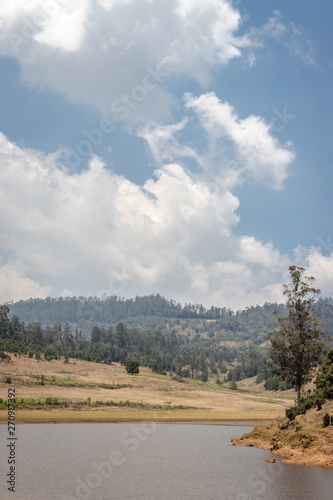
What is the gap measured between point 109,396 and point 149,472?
65930 millimetres

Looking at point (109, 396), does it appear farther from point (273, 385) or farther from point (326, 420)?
point (273, 385)

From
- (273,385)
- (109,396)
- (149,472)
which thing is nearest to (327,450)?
(149,472)

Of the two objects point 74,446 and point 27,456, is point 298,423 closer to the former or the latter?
point 74,446

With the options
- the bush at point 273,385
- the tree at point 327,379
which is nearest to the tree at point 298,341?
the tree at point 327,379

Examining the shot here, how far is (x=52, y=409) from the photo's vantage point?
64.8m

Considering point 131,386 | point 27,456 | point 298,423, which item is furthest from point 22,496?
point 131,386

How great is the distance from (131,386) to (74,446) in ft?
243

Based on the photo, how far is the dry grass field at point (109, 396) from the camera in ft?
213

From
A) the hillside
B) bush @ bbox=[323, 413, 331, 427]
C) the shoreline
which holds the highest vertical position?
bush @ bbox=[323, 413, 331, 427]

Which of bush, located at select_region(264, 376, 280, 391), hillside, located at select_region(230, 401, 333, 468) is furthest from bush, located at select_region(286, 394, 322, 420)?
bush, located at select_region(264, 376, 280, 391)

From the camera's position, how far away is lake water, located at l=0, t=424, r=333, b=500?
2027 cm

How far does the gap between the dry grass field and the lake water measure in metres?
25.0

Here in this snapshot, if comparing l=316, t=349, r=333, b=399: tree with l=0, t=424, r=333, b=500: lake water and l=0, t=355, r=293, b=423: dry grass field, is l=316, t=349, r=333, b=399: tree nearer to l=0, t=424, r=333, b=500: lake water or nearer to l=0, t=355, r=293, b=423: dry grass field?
l=0, t=424, r=333, b=500: lake water

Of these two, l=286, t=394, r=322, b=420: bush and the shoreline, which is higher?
l=286, t=394, r=322, b=420: bush
